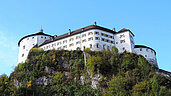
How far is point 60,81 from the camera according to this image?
4662 cm

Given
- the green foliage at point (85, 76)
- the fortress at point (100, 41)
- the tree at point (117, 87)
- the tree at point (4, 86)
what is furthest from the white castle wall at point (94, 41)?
the tree at point (4, 86)

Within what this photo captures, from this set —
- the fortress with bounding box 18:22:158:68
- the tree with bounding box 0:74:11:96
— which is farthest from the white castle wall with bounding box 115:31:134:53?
the tree with bounding box 0:74:11:96

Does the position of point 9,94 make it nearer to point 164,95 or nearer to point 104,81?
point 104,81

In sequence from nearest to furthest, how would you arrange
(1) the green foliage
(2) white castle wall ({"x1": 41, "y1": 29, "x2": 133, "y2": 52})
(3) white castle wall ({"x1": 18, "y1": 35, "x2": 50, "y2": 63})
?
(1) the green foliage, (2) white castle wall ({"x1": 41, "y1": 29, "x2": 133, "y2": 52}), (3) white castle wall ({"x1": 18, "y1": 35, "x2": 50, "y2": 63})

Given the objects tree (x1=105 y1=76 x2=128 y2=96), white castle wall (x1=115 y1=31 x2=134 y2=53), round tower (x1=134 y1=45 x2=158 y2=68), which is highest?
white castle wall (x1=115 y1=31 x2=134 y2=53)

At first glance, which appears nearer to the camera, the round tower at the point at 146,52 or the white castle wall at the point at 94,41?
the white castle wall at the point at 94,41

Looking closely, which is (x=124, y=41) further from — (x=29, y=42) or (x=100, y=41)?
(x=29, y=42)

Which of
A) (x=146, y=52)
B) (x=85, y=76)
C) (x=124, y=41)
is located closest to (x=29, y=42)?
(x=85, y=76)

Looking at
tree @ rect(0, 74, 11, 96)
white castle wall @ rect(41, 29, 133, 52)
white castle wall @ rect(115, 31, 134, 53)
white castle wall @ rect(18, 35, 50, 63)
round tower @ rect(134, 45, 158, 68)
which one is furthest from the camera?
white castle wall @ rect(18, 35, 50, 63)

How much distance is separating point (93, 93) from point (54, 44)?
89.7ft

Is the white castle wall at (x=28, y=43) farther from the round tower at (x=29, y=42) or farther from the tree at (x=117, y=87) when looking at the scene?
the tree at (x=117, y=87)

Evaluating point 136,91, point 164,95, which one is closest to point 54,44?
point 136,91

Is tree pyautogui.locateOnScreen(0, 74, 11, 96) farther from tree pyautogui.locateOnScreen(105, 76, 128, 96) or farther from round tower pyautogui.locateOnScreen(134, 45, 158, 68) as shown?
round tower pyautogui.locateOnScreen(134, 45, 158, 68)

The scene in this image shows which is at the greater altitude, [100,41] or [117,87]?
[100,41]
